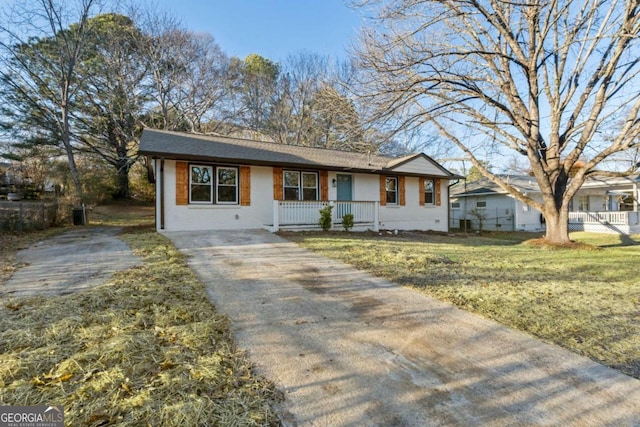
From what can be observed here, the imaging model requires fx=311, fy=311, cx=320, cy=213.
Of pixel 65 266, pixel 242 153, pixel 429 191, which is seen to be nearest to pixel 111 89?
pixel 242 153

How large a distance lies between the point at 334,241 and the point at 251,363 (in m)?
6.55

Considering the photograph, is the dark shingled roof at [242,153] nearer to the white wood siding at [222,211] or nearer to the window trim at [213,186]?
the window trim at [213,186]

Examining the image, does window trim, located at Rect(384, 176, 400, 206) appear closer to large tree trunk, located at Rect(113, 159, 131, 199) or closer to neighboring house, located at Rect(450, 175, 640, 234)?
→ neighboring house, located at Rect(450, 175, 640, 234)

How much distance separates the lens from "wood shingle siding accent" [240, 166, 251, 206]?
1130 cm

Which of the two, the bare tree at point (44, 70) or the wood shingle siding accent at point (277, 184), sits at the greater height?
the bare tree at point (44, 70)

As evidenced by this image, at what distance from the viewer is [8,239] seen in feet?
28.2

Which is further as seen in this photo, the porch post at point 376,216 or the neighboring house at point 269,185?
the porch post at point 376,216

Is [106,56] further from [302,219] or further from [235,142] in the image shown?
[302,219]

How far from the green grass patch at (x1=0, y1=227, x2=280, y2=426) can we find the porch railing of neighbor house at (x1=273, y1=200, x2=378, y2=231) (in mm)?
7094

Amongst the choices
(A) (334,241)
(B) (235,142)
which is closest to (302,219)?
(A) (334,241)

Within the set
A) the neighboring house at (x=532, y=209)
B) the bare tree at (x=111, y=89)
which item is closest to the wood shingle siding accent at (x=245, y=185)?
the bare tree at (x=111, y=89)

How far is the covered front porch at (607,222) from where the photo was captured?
1816 centimetres

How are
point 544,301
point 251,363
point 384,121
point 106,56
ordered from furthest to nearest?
point 106,56
point 384,121
point 544,301
point 251,363

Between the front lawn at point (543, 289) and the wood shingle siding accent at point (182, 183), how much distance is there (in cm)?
469
